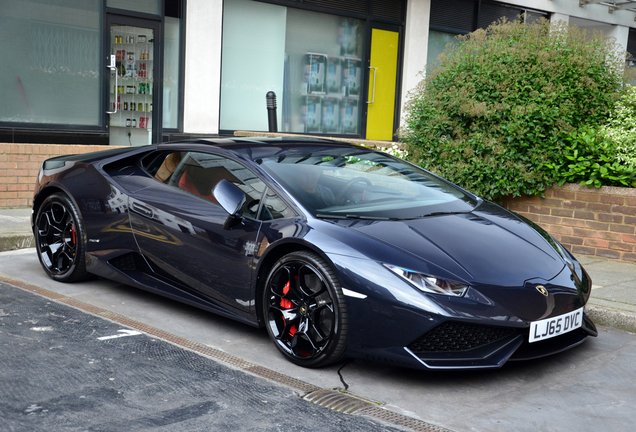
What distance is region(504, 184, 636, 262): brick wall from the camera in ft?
22.3

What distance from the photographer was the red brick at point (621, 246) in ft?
22.2

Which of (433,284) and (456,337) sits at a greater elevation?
(433,284)

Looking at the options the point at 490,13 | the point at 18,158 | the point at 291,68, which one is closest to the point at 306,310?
the point at 18,158

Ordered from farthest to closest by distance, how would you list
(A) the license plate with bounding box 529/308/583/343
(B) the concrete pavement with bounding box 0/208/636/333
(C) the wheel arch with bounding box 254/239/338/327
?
(B) the concrete pavement with bounding box 0/208/636/333 → (C) the wheel arch with bounding box 254/239/338/327 → (A) the license plate with bounding box 529/308/583/343

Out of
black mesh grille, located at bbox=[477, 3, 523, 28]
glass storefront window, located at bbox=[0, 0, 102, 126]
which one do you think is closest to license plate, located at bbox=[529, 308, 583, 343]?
glass storefront window, located at bbox=[0, 0, 102, 126]

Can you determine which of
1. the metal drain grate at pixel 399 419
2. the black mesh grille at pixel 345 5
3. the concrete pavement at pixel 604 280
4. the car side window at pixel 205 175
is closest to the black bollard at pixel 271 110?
the black mesh grille at pixel 345 5

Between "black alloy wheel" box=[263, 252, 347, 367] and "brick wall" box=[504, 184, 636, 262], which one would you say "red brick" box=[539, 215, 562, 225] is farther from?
"black alloy wheel" box=[263, 252, 347, 367]

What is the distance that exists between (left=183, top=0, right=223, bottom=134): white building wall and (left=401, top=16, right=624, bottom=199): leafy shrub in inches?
186

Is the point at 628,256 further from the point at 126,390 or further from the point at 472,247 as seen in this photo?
the point at 126,390

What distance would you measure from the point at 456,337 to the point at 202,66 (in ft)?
29.4

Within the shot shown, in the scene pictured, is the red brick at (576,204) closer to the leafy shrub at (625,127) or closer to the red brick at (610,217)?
the red brick at (610,217)

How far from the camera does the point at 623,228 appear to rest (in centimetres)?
681

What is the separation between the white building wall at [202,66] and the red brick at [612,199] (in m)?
6.72

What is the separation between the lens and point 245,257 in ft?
13.1
